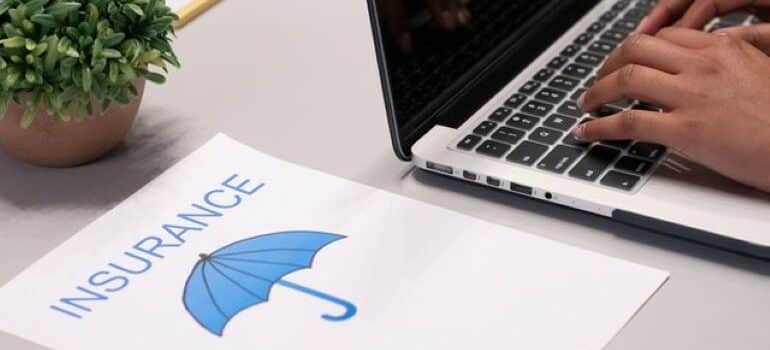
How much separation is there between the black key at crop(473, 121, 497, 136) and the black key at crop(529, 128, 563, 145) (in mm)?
29

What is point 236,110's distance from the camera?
88 cm

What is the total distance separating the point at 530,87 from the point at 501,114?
0.18 feet

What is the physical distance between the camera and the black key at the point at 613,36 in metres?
0.94

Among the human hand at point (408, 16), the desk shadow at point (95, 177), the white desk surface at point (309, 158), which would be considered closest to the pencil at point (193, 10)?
the white desk surface at point (309, 158)

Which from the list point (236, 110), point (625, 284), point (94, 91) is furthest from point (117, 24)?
point (625, 284)

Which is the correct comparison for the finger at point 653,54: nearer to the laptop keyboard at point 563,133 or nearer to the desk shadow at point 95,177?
the laptop keyboard at point 563,133

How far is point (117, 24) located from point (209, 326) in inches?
8.9

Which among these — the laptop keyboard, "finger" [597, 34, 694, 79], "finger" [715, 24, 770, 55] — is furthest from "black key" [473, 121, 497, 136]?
"finger" [715, 24, 770, 55]

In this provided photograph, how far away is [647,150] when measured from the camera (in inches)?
30.0

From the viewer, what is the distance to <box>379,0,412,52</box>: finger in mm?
720

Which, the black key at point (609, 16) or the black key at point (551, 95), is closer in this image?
the black key at point (551, 95)

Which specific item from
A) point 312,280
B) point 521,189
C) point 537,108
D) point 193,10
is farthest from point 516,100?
point 193,10

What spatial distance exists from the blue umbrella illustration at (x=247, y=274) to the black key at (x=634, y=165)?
20cm

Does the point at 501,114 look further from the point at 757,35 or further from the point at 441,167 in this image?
the point at 757,35
